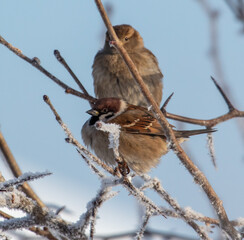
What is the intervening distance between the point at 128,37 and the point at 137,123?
163 cm

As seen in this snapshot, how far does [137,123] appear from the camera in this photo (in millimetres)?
3412

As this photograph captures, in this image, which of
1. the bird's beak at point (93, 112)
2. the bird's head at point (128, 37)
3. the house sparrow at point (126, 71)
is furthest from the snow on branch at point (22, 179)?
the bird's head at point (128, 37)

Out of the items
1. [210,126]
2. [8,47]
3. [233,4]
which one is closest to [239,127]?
[210,126]

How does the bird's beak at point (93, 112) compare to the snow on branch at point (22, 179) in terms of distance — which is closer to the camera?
the snow on branch at point (22, 179)

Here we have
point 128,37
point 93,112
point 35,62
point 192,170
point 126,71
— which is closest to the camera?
point 192,170

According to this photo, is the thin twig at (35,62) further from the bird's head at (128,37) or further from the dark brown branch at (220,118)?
the bird's head at (128,37)

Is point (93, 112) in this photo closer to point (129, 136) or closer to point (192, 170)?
point (129, 136)

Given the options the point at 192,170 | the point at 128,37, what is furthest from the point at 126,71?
the point at 192,170

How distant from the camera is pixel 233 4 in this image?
5.96 ft

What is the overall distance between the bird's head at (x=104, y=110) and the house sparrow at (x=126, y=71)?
2.87ft

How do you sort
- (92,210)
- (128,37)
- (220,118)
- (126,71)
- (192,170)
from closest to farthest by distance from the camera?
1. (92,210)
2. (192,170)
3. (220,118)
4. (126,71)
5. (128,37)

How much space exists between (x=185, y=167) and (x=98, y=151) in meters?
1.64

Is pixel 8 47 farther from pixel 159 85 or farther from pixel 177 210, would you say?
pixel 159 85

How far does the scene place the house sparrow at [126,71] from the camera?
430cm
